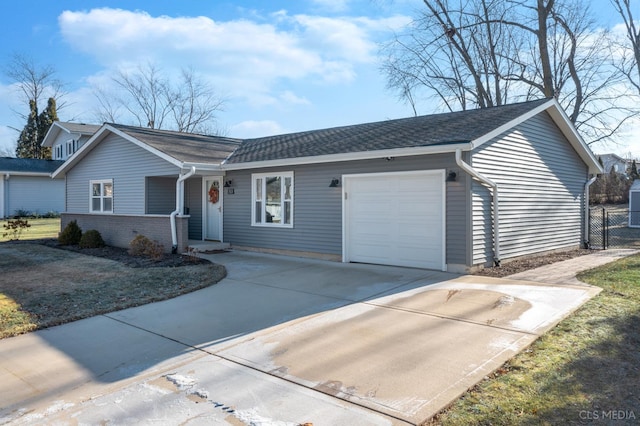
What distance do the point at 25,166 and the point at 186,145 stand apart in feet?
60.8

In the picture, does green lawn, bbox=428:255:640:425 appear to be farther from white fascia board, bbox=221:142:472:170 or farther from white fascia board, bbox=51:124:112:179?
white fascia board, bbox=51:124:112:179

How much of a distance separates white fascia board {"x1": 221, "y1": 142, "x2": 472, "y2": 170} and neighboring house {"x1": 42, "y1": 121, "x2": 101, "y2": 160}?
21.7 m

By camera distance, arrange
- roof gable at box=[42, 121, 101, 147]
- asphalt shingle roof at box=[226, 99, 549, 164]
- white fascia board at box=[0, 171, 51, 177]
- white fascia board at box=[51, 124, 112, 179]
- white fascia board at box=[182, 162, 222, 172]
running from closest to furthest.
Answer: asphalt shingle roof at box=[226, 99, 549, 164]
white fascia board at box=[182, 162, 222, 172]
white fascia board at box=[51, 124, 112, 179]
white fascia board at box=[0, 171, 51, 177]
roof gable at box=[42, 121, 101, 147]

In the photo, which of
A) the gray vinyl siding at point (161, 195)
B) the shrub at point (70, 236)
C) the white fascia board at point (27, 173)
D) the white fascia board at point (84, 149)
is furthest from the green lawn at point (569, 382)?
the white fascia board at point (27, 173)

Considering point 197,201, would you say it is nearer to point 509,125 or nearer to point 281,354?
point 509,125

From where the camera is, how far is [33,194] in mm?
26984

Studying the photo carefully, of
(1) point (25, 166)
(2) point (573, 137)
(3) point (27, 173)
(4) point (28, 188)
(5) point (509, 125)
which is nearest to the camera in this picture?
(5) point (509, 125)

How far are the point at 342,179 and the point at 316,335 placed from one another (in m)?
5.82

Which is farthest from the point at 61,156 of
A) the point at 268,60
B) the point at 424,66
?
the point at 424,66

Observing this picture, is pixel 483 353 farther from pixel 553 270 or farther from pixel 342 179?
pixel 342 179

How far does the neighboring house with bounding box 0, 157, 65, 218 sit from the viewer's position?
25719mm

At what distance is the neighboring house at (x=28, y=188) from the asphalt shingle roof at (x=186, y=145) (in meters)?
16.1

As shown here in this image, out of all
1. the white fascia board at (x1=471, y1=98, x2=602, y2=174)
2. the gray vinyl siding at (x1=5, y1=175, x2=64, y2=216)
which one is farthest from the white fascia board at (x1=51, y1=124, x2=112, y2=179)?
the gray vinyl siding at (x1=5, y1=175, x2=64, y2=216)

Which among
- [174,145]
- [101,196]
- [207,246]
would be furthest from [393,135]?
[101,196]
